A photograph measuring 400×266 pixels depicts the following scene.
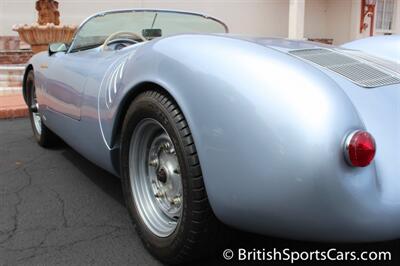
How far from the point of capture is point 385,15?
16969 millimetres

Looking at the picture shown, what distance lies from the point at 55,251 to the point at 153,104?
0.96 meters

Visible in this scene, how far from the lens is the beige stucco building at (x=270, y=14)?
39.3ft

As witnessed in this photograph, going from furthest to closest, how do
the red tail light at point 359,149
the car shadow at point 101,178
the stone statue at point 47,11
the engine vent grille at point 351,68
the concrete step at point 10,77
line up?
the stone statue at point 47,11 < the concrete step at point 10,77 < the car shadow at point 101,178 < the engine vent grille at point 351,68 < the red tail light at point 359,149

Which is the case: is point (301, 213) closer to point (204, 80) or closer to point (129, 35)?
point (204, 80)

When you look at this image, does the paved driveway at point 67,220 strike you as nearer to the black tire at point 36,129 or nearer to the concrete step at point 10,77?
the black tire at point 36,129

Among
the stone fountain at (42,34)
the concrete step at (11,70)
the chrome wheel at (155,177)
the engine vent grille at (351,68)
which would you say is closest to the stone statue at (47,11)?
the concrete step at (11,70)

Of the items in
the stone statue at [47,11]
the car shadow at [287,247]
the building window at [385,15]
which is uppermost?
the stone statue at [47,11]

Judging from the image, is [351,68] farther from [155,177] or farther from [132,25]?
[132,25]

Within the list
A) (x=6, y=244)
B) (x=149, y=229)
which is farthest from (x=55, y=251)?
(x=149, y=229)

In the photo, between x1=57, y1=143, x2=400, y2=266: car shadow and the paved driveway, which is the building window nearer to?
the paved driveway

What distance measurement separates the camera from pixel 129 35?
361cm

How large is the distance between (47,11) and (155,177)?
851 centimetres

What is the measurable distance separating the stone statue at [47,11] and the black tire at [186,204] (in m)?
8.48

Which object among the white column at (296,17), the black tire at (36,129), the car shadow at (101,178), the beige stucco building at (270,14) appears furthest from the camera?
the white column at (296,17)
